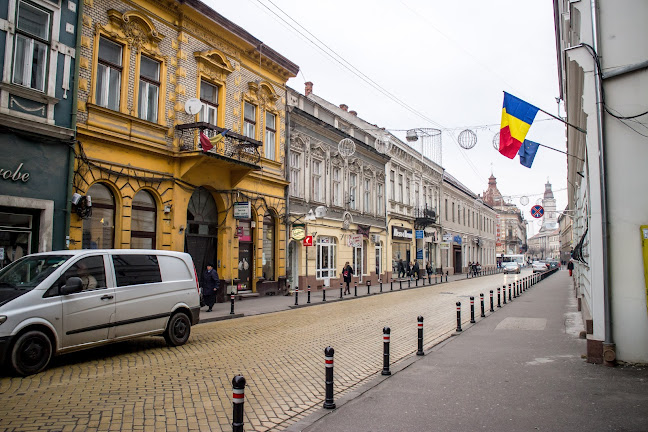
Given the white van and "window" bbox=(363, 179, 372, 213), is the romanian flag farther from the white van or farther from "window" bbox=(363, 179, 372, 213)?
"window" bbox=(363, 179, 372, 213)

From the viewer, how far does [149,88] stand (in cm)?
1677

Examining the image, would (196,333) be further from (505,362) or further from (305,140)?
(305,140)

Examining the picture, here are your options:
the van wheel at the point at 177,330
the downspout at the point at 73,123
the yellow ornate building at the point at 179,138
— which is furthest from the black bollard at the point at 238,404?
the yellow ornate building at the point at 179,138

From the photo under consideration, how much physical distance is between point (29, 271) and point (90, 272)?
3.04ft

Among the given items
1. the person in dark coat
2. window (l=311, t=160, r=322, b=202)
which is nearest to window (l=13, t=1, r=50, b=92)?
the person in dark coat

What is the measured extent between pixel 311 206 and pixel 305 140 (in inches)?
142

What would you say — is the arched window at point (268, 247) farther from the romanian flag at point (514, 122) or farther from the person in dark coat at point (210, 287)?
the romanian flag at point (514, 122)

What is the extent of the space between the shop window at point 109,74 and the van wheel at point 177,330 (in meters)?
8.35

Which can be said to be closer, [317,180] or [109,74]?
[109,74]

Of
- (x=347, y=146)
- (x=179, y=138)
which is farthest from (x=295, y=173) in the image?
(x=179, y=138)

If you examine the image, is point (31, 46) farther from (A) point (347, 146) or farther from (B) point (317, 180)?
(B) point (317, 180)

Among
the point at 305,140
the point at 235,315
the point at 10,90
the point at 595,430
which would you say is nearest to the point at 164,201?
the point at 235,315

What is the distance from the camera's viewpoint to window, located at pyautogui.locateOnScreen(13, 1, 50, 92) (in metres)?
12.4

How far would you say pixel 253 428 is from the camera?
5348 millimetres
